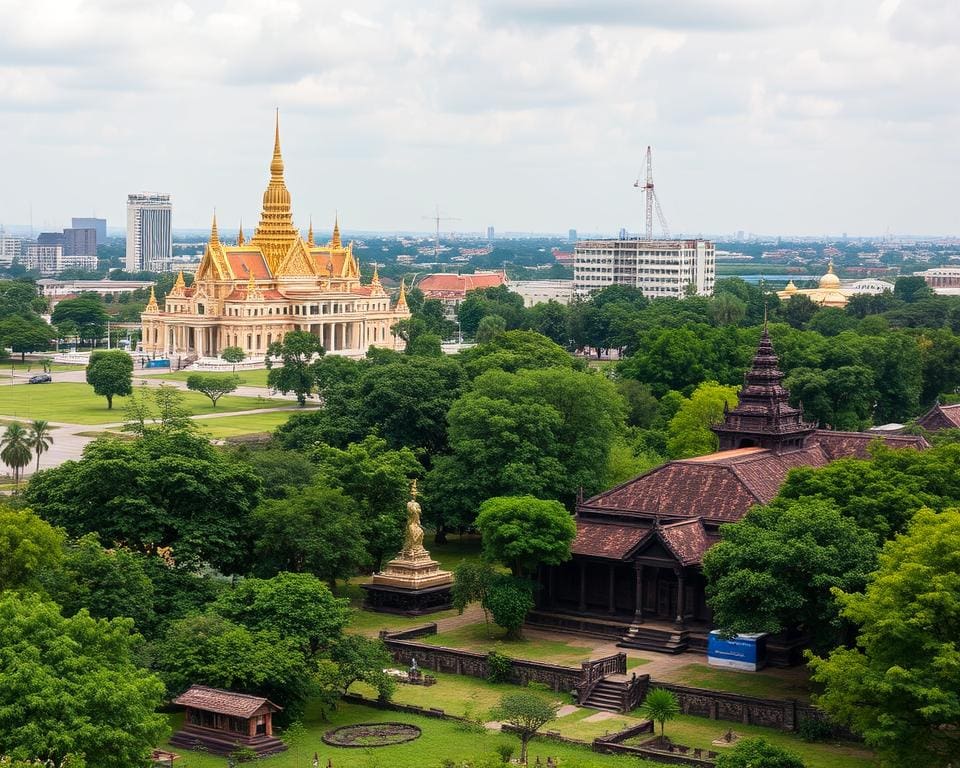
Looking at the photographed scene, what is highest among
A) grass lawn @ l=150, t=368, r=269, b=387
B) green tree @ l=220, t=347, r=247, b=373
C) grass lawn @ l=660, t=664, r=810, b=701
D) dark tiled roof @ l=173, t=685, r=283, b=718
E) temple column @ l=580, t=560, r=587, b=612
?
green tree @ l=220, t=347, r=247, b=373

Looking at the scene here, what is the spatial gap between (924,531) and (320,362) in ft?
295

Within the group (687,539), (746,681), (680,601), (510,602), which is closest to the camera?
(746,681)

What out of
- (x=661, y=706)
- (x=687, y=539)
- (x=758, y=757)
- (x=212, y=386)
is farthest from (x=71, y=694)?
(x=212, y=386)

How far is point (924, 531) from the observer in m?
47.3

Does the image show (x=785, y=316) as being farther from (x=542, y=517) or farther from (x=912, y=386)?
(x=542, y=517)

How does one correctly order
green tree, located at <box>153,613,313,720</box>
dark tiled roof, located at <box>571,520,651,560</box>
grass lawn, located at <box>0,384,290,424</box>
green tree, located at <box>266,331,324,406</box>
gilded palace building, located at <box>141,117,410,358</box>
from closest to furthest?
green tree, located at <box>153,613,313,720</box> → dark tiled roof, located at <box>571,520,651,560</box> → grass lawn, located at <box>0,384,290,424</box> → green tree, located at <box>266,331,324,406</box> → gilded palace building, located at <box>141,117,410,358</box>

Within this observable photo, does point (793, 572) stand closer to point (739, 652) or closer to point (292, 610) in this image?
point (739, 652)

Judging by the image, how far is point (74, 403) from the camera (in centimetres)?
13400

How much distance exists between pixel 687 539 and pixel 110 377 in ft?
265

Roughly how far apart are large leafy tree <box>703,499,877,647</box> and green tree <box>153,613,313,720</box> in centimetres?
1248

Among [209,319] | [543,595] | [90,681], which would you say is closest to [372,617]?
[543,595]

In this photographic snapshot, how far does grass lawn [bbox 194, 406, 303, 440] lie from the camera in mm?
113000

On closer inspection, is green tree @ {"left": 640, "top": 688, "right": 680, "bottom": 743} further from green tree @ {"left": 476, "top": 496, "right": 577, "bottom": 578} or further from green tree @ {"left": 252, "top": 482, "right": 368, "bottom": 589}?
green tree @ {"left": 252, "top": 482, "right": 368, "bottom": 589}

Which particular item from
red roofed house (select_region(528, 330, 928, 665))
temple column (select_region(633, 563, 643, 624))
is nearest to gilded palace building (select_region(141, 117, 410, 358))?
red roofed house (select_region(528, 330, 928, 665))
